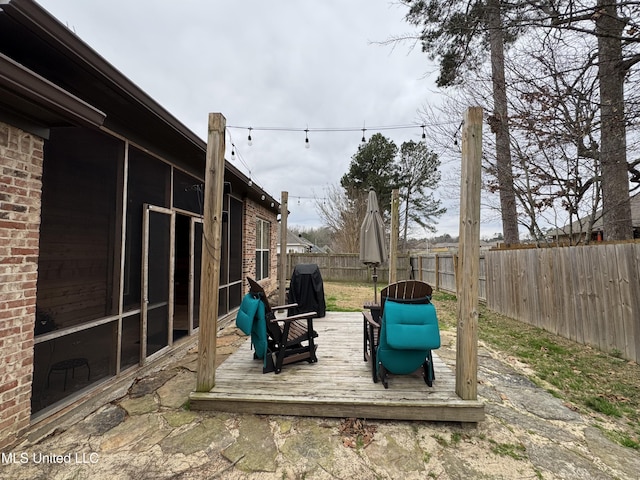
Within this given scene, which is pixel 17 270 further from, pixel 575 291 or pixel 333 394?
pixel 575 291

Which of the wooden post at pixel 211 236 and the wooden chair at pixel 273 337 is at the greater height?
the wooden post at pixel 211 236

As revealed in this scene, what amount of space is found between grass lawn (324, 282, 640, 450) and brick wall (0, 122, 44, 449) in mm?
4659

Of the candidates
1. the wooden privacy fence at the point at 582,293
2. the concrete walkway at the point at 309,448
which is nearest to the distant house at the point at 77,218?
the concrete walkway at the point at 309,448

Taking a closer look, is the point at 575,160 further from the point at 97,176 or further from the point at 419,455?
the point at 97,176

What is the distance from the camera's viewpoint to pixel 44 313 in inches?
97.0

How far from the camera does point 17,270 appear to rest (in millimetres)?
2068

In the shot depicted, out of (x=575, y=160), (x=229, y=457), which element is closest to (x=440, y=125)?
(x=575, y=160)

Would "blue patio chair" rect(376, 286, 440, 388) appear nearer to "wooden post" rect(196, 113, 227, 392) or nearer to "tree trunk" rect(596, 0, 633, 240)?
"wooden post" rect(196, 113, 227, 392)

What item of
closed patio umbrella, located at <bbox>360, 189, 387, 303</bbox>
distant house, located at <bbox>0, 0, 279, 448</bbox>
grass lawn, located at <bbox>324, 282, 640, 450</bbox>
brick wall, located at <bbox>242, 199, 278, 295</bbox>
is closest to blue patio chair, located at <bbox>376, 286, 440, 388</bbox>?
grass lawn, located at <bbox>324, 282, 640, 450</bbox>

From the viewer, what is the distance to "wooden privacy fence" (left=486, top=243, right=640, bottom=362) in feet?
12.6

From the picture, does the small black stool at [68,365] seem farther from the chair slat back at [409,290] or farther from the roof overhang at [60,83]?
the chair slat back at [409,290]

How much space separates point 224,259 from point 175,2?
16.4 feet

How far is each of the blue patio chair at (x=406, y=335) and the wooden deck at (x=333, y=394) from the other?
0.82 feet

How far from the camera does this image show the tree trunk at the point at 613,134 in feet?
14.5
